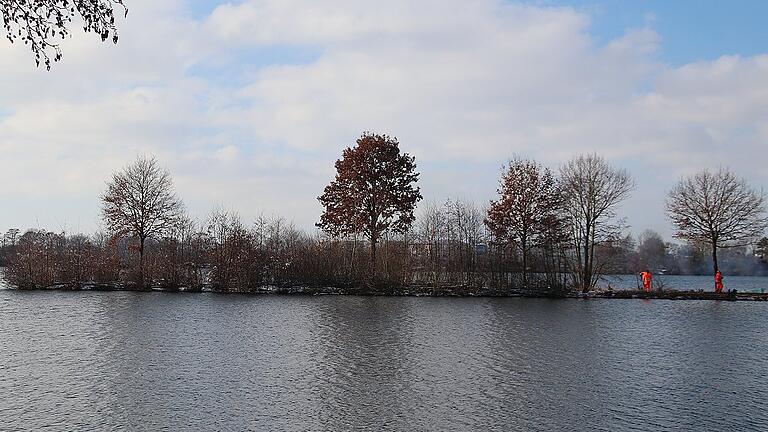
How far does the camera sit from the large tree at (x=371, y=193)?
42.2m

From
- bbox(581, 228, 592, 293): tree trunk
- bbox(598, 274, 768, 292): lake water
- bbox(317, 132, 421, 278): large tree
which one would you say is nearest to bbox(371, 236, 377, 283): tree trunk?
bbox(317, 132, 421, 278): large tree

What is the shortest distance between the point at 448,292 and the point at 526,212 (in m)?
7.49

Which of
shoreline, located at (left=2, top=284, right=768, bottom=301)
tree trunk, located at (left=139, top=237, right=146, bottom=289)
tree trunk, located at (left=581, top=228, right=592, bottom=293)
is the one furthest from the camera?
tree trunk, located at (left=139, top=237, right=146, bottom=289)

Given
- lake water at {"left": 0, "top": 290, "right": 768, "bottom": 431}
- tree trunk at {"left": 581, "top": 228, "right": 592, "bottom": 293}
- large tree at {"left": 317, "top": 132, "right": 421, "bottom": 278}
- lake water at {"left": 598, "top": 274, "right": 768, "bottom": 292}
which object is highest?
large tree at {"left": 317, "top": 132, "right": 421, "bottom": 278}

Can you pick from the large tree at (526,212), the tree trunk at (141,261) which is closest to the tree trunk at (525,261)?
the large tree at (526,212)

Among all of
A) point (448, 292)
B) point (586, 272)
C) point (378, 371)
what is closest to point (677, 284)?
point (586, 272)

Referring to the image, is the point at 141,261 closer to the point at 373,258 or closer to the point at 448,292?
the point at 373,258

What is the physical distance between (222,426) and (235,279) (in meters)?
32.0

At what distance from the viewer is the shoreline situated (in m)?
38.1

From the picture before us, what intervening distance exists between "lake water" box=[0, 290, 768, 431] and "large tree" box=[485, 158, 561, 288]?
13.4 meters

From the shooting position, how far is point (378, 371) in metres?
15.1

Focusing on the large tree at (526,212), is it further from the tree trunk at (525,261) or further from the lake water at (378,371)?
the lake water at (378,371)

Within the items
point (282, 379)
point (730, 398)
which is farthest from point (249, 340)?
point (730, 398)

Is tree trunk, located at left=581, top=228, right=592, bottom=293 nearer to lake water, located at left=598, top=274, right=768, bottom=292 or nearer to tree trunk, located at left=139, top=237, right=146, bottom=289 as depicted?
lake water, located at left=598, top=274, right=768, bottom=292
